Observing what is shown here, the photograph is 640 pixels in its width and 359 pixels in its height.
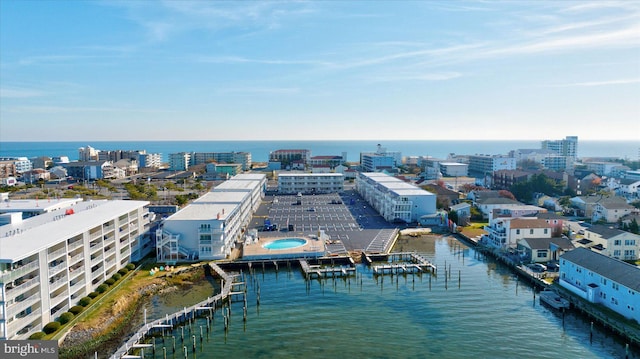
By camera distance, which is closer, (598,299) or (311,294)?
(598,299)

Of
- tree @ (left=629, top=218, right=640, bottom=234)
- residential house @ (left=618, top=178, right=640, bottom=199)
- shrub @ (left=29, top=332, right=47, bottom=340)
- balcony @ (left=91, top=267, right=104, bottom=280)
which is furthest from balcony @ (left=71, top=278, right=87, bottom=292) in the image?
residential house @ (left=618, top=178, right=640, bottom=199)

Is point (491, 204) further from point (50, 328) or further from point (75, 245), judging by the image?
point (50, 328)

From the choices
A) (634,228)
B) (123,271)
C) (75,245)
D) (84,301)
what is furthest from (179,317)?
(634,228)

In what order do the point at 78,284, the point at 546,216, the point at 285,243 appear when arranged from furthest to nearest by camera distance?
the point at 546,216, the point at 285,243, the point at 78,284

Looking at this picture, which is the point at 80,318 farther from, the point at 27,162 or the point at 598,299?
the point at 27,162

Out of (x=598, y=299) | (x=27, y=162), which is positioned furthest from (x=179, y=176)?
(x=598, y=299)

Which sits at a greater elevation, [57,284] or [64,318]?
[57,284]
